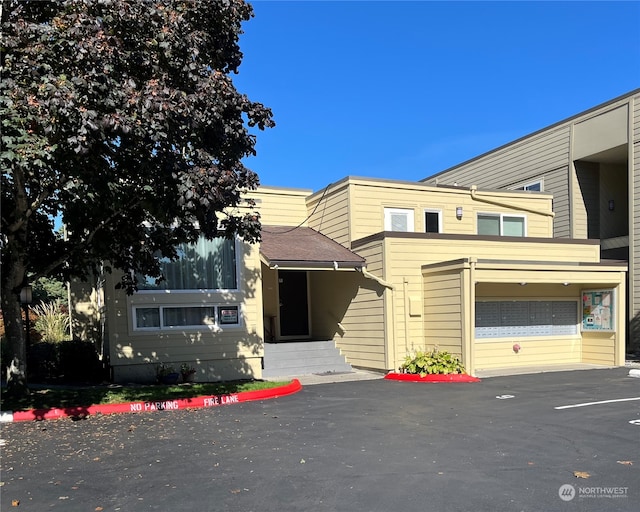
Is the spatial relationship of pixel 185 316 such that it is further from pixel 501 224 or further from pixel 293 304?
pixel 501 224

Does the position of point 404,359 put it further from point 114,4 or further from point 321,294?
point 114,4

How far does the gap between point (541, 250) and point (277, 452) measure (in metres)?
11.3

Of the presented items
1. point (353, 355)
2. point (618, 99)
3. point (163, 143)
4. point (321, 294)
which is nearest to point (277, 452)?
point (163, 143)

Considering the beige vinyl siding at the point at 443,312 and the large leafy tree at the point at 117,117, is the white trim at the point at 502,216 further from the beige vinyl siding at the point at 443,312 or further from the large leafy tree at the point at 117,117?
the large leafy tree at the point at 117,117

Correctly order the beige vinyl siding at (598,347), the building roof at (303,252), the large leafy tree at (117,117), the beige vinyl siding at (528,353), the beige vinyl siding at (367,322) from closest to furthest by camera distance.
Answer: the large leafy tree at (117,117) < the building roof at (303,252) < the beige vinyl siding at (367,322) < the beige vinyl siding at (528,353) < the beige vinyl siding at (598,347)

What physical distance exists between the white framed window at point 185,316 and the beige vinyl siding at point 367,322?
10.8 ft

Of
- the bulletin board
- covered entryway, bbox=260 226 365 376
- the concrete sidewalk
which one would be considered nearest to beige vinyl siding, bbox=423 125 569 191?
the bulletin board

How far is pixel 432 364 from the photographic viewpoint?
486 inches

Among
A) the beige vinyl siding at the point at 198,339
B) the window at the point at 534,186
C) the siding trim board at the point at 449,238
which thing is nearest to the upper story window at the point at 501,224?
the siding trim board at the point at 449,238

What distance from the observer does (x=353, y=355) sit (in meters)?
14.3

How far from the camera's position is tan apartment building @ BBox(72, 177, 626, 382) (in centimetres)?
1230

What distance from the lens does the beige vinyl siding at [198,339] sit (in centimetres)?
1170

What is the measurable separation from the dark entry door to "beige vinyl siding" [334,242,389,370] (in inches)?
74.5

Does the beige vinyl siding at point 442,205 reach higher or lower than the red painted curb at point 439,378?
higher
